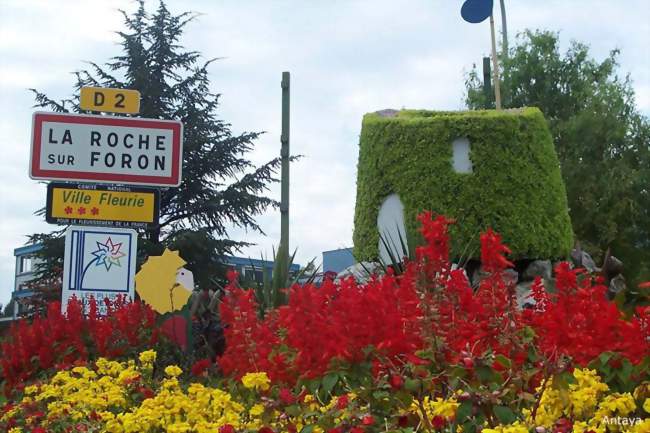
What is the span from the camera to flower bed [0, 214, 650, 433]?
8.80 ft

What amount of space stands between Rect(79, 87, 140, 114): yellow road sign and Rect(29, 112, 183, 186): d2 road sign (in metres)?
0.34

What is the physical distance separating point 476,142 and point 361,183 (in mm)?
1835

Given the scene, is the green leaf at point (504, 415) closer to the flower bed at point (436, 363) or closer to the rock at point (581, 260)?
the flower bed at point (436, 363)

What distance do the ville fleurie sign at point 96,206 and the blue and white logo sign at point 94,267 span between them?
310mm

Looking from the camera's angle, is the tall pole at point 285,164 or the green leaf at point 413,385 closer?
the green leaf at point 413,385

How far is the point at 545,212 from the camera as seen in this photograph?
11.4 m

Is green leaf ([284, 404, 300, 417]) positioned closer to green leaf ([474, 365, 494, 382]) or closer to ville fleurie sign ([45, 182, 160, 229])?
green leaf ([474, 365, 494, 382])

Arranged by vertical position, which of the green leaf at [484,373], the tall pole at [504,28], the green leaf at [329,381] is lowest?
the green leaf at [329,381]

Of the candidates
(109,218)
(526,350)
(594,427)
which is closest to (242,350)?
(526,350)

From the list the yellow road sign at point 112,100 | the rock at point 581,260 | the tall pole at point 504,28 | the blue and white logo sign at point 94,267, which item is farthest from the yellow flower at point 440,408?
the tall pole at point 504,28

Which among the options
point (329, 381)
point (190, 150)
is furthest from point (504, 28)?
point (329, 381)

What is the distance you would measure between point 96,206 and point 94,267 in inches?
31.8

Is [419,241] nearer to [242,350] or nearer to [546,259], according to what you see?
[546,259]

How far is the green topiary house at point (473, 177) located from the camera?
36.3 ft
